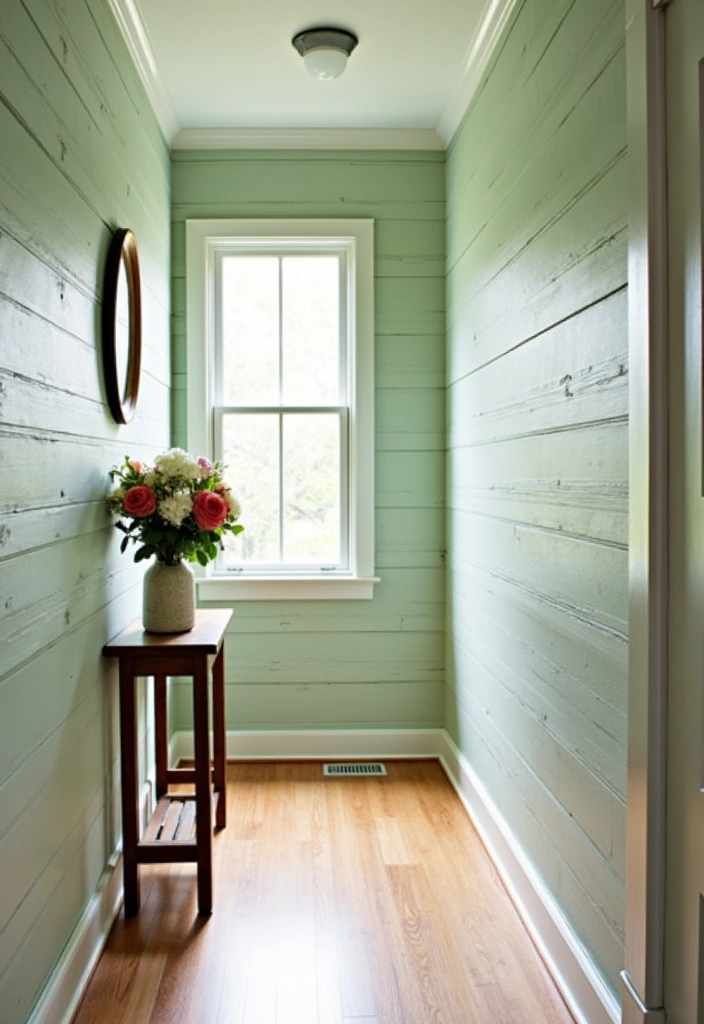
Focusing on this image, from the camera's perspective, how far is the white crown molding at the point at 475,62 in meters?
2.36

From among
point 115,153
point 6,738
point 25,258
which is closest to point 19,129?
point 25,258

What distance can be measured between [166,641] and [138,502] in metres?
0.41

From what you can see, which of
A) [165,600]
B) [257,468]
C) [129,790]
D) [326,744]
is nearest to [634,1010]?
[129,790]

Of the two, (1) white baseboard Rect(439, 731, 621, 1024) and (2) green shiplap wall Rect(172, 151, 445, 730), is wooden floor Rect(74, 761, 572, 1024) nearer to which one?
(1) white baseboard Rect(439, 731, 621, 1024)

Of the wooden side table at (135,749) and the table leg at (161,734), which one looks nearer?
the wooden side table at (135,749)

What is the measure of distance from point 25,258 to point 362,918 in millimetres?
1897

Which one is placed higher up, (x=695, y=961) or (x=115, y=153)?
(x=115, y=153)

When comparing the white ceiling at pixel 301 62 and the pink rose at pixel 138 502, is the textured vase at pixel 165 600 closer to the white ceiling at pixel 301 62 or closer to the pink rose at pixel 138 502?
the pink rose at pixel 138 502

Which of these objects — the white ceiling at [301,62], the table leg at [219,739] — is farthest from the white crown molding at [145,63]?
the table leg at [219,739]

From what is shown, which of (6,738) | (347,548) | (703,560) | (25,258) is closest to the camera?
(703,560)

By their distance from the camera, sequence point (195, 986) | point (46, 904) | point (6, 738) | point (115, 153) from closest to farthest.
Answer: point (6, 738) → point (46, 904) → point (195, 986) → point (115, 153)

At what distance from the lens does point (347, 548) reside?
11.3ft

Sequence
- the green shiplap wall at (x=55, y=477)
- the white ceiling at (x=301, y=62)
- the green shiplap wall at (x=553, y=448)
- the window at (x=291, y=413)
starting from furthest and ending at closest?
the window at (x=291, y=413)
the white ceiling at (x=301, y=62)
the green shiplap wall at (x=553, y=448)
the green shiplap wall at (x=55, y=477)

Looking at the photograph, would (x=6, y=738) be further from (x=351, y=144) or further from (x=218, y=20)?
(x=351, y=144)
